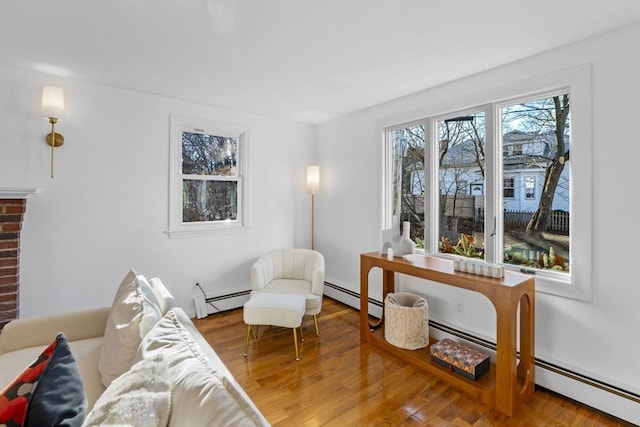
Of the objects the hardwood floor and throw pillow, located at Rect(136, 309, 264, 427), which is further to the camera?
the hardwood floor

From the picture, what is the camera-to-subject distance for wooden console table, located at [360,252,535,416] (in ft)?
6.42

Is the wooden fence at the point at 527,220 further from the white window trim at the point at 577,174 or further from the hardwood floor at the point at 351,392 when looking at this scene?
the hardwood floor at the point at 351,392

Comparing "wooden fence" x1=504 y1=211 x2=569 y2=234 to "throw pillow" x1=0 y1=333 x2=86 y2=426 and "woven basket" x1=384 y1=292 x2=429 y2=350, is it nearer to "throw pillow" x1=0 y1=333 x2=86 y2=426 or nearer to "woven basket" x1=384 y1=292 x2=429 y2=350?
"woven basket" x1=384 y1=292 x2=429 y2=350

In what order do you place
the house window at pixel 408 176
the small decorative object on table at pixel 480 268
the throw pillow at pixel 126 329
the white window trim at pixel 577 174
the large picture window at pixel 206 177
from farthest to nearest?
the large picture window at pixel 206 177
the house window at pixel 408 176
the small decorative object on table at pixel 480 268
the white window trim at pixel 577 174
the throw pillow at pixel 126 329

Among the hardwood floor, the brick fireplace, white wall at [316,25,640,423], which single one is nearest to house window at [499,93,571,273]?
white wall at [316,25,640,423]

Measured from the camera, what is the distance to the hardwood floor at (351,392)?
6.26ft

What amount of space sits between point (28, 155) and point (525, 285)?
3.92 m

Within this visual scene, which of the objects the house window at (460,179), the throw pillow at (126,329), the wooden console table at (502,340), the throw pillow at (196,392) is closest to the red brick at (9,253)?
the throw pillow at (126,329)

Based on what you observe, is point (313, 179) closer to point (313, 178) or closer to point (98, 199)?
point (313, 178)

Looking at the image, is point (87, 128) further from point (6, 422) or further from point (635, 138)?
point (635, 138)

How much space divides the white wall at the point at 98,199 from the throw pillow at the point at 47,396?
86.6 inches

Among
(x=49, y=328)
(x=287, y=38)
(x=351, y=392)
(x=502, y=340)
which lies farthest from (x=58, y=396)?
(x=502, y=340)

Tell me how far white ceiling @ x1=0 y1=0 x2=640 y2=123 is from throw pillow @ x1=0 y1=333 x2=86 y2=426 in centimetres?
175

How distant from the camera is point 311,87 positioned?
291 centimetres
